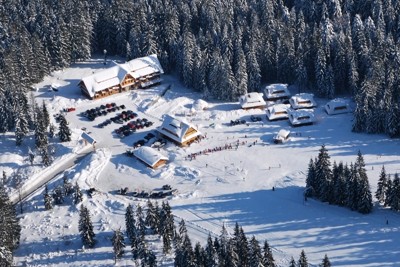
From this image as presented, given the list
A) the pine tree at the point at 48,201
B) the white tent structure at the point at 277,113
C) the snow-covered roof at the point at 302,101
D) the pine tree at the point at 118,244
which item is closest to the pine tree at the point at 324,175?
the white tent structure at the point at 277,113

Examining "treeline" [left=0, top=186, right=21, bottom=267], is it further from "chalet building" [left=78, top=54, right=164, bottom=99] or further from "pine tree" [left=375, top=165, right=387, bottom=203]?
"pine tree" [left=375, top=165, right=387, bottom=203]

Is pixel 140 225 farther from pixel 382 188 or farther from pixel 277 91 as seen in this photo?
pixel 277 91

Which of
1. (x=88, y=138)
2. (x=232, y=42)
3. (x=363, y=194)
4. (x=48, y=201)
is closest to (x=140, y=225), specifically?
(x=48, y=201)

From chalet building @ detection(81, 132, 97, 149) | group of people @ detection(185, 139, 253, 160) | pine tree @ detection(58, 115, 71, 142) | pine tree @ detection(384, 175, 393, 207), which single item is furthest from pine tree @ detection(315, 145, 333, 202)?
pine tree @ detection(58, 115, 71, 142)

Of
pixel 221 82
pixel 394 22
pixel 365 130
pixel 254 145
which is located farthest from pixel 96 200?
pixel 394 22

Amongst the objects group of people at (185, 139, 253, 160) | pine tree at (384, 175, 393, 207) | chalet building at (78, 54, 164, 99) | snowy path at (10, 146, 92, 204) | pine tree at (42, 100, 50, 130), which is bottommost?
pine tree at (384, 175, 393, 207)

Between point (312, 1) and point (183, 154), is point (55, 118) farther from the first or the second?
point (312, 1)

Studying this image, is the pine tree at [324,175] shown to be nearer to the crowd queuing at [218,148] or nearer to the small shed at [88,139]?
the crowd queuing at [218,148]
